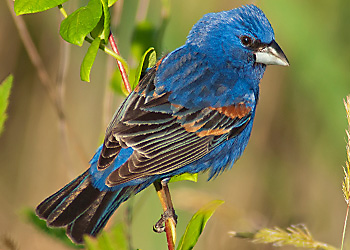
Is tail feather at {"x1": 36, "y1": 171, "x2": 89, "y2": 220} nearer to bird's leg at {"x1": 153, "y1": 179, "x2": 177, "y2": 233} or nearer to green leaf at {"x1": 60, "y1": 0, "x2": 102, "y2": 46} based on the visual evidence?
bird's leg at {"x1": 153, "y1": 179, "x2": 177, "y2": 233}

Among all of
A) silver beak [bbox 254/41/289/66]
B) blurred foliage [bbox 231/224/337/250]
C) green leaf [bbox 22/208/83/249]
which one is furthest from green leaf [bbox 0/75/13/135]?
silver beak [bbox 254/41/289/66]

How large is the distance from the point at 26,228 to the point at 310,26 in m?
2.72

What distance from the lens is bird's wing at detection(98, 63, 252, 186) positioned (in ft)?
8.67

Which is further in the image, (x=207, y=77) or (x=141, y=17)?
(x=141, y=17)

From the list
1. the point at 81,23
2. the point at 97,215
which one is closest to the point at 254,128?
the point at 97,215

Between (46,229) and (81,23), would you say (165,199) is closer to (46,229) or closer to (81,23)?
(46,229)

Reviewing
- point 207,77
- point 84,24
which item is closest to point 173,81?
point 207,77

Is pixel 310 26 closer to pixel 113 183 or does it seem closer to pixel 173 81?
pixel 173 81

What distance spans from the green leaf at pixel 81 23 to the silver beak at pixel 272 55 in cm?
130

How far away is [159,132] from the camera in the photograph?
2777mm

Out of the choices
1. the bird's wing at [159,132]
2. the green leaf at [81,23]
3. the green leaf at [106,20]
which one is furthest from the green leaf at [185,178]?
the green leaf at [81,23]

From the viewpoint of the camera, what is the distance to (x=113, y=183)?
2.60 meters

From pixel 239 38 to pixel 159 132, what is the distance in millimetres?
807

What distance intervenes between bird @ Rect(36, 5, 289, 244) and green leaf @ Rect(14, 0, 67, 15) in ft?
2.66
